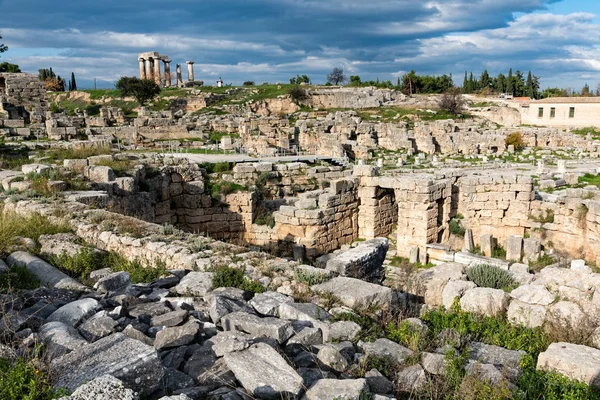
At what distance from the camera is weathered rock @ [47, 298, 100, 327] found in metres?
4.28

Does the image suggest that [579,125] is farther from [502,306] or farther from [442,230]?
[502,306]

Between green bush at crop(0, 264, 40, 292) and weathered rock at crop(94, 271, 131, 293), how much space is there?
0.81 metres

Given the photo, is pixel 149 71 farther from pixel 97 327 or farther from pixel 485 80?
pixel 97 327

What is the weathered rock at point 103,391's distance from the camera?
8.97 feet

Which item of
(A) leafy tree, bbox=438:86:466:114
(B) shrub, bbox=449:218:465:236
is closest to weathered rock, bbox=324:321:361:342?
(B) shrub, bbox=449:218:465:236

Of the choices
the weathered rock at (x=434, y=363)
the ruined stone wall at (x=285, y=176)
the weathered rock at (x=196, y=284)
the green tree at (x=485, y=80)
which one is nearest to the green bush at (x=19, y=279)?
the weathered rock at (x=196, y=284)

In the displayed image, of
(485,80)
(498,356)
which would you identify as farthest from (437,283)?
(485,80)

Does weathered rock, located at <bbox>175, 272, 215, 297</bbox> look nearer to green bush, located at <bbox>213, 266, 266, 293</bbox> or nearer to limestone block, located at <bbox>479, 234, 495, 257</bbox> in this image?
green bush, located at <bbox>213, 266, 266, 293</bbox>

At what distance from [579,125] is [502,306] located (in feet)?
147

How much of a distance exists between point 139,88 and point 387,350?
49862mm

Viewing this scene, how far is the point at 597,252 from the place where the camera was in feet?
37.7

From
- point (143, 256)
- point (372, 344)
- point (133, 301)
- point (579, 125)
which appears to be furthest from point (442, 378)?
point (579, 125)

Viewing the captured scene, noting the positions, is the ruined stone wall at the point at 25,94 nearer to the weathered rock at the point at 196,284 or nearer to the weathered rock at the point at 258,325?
the weathered rock at the point at 196,284

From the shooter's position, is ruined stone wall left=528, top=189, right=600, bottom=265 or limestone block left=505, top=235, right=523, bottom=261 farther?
limestone block left=505, top=235, right=523, bottom=261
